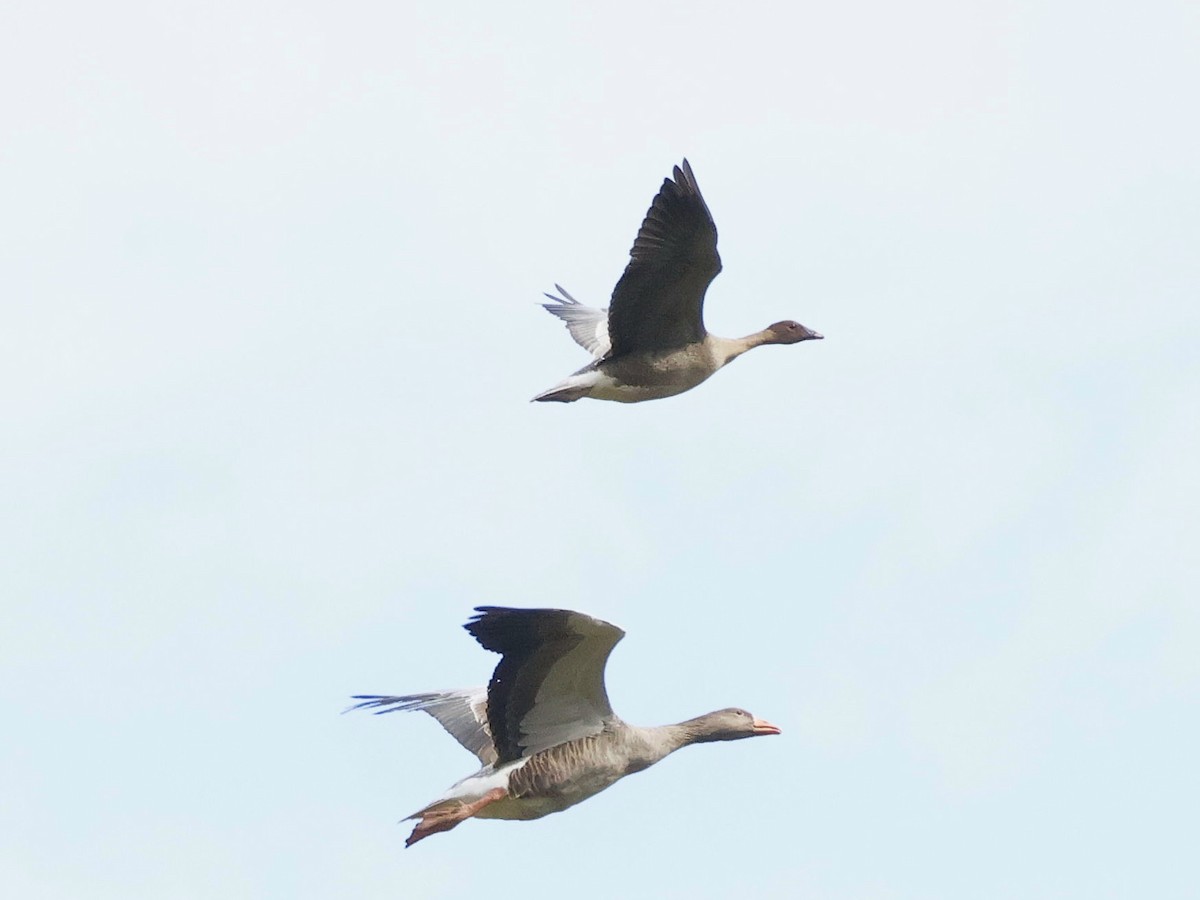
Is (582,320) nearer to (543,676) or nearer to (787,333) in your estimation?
(787,333)

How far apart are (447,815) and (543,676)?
3.72 feet

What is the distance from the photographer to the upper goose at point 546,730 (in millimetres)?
12641

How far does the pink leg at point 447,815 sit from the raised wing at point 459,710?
1.01 m

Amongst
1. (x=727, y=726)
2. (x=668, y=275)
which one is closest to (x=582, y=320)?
(x=668, y=275)

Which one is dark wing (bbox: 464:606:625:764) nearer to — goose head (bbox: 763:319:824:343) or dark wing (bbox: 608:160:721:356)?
dark wing (bbox: 608:160:721:356)

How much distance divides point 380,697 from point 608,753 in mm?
3069

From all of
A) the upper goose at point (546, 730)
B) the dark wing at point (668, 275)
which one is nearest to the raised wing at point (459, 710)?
the upper goose at point (546, 730)

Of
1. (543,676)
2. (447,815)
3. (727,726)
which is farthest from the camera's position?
(727,726)

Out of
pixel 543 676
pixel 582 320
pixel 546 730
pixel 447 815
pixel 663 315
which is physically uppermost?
pixel 582 320

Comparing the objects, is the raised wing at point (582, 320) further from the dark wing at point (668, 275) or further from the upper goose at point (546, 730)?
the upper goose at point (546, 730)

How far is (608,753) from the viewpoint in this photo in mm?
13383

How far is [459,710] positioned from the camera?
1520 cm

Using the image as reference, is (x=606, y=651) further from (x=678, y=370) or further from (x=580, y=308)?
(x=580, y=308)

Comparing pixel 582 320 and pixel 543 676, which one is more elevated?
pixel 582 320
